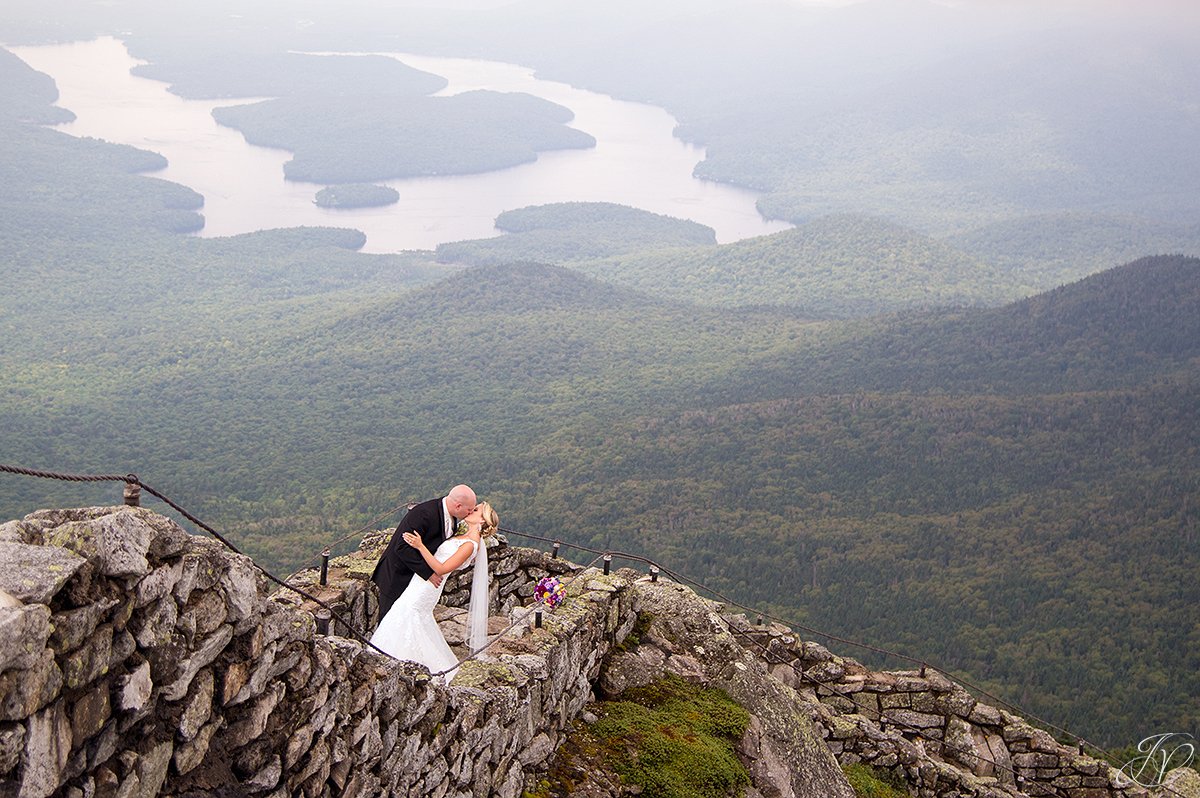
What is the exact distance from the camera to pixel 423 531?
14805 mm

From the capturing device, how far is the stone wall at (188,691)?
26.8 feet

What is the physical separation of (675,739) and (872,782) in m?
4.40

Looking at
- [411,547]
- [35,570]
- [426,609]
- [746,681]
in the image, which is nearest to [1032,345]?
[746,681]

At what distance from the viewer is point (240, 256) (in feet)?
454

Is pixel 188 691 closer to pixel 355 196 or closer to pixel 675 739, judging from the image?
pixel 675 739

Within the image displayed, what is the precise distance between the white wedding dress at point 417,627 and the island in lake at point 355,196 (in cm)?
17291

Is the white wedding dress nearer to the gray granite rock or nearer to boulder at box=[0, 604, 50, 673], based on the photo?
the gray granite rock

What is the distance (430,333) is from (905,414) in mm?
44231

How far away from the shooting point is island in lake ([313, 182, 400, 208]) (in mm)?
183625

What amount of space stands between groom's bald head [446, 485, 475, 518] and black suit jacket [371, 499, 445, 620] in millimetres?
235

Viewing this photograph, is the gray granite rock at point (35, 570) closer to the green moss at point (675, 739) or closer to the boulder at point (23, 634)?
the boulder at point (23, 634)

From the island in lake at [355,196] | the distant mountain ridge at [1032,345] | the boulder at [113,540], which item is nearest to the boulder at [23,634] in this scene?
the boulder at [113,540]

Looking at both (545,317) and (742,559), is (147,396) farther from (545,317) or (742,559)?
(742,559)

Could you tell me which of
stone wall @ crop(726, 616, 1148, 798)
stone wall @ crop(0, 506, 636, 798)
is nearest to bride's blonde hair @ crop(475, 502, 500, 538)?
stone wall @ crop(0, 506, 636, 798)
